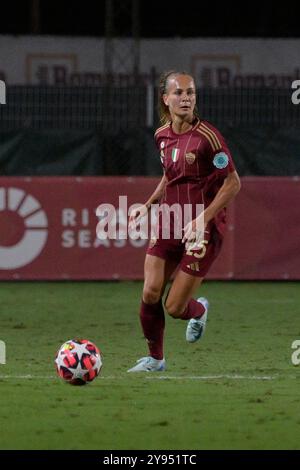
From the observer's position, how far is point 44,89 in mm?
19938

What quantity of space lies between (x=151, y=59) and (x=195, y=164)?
1472 centimetres

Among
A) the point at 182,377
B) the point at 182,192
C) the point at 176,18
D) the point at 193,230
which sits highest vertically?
the point at 176,18

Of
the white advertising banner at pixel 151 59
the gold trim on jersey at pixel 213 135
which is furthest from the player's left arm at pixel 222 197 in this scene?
the white advertising banner at pixel 151 59

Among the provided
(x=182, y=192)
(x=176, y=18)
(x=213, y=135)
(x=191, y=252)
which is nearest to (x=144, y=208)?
(x=182, y=192)

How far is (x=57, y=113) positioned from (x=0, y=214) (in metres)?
3.71

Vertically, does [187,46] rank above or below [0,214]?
above

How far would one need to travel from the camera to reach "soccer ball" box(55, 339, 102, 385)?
8664 mm

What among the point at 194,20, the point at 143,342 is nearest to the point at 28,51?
the point at 194,20

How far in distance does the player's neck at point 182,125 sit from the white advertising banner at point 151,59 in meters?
14.0

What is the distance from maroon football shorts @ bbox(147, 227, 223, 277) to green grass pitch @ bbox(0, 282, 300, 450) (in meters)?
0.77

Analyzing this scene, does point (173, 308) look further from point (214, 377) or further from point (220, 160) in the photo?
point (220, 160)

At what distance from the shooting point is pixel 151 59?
2381cm
